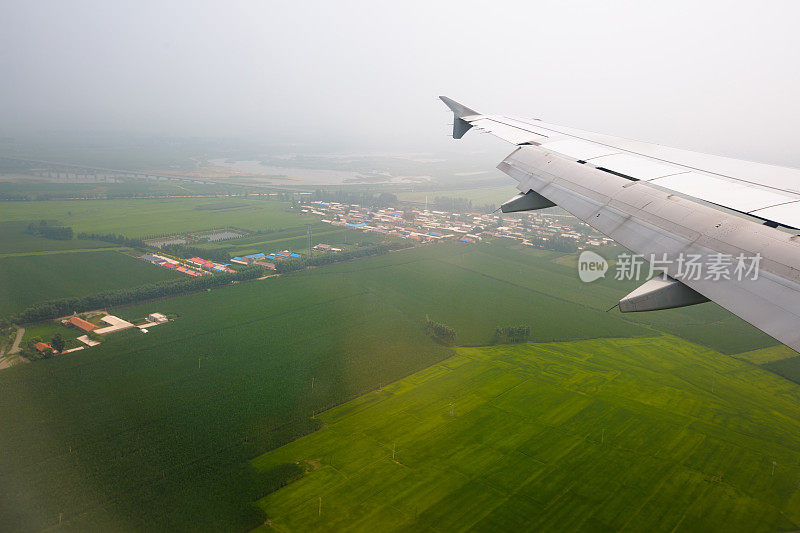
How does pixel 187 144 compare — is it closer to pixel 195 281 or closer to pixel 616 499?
pixel 195 281

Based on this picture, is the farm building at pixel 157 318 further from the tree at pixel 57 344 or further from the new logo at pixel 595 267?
the new logo at pixel 595 267

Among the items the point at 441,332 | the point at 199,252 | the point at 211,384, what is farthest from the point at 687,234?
the point at 199,252

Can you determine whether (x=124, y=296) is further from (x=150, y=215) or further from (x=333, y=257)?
(x=150, y=215)

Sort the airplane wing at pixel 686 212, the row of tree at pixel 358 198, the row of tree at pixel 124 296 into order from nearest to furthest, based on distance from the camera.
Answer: the airplane wing at pixel 686 212, the row of tree at pixel 124 296, the row of tree at pixel 358 198

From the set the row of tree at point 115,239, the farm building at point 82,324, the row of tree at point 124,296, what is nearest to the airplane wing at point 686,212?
the farm building at point 82,324

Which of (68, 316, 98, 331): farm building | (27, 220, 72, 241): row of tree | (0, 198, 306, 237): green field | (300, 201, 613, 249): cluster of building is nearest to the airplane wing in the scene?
(68, 316, 98, 331): farm building

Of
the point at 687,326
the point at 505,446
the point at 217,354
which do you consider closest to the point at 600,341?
the point at 687,326
